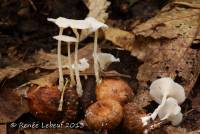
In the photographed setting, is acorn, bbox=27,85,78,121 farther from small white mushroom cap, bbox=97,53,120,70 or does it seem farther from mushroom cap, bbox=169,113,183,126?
mushroom cap, bbox=169,113,183,126

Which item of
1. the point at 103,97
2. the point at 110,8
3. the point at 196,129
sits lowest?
the point at 196,129

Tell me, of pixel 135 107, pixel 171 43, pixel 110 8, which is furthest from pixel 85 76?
pixel 110 8

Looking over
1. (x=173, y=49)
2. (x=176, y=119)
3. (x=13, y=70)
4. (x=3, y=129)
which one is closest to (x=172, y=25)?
(x=173, y=49)

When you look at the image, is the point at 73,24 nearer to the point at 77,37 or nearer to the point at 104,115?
the point at 77,37

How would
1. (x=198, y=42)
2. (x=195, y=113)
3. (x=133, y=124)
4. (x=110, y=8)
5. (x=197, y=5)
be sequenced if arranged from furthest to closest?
(x=110, y=8) < (x=197, y=5) < (x=198, y=42) < (x=195, y=113) < (x=133, y=124)

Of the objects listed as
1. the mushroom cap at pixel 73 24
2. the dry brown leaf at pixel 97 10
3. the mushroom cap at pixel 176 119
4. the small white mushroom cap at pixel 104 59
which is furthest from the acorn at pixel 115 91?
the dry brown leaf at pixel 97 10

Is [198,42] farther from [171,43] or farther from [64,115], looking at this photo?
[64,115]
